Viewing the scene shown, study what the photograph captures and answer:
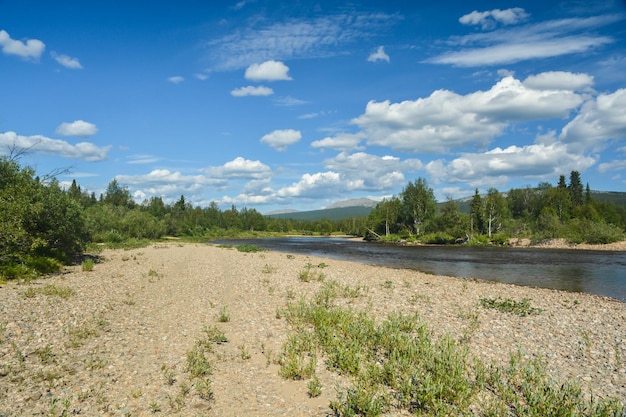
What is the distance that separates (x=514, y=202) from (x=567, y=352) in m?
146

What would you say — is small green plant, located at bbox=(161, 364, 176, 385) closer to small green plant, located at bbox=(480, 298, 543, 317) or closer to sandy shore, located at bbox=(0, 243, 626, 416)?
sandy shore, located at bbox=(0, 243, 626, 416)

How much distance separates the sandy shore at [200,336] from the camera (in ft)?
28.1

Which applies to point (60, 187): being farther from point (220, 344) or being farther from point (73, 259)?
point (220, 344)

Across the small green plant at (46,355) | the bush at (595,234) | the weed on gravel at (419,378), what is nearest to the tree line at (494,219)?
the bush at (595,234)

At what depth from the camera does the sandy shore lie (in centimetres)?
855

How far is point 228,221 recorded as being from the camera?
7106 inches

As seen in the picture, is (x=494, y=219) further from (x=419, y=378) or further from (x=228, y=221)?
(x=228, y=221)

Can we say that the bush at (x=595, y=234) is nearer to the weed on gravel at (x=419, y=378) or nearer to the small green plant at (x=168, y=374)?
the weed on gravel at (x=419, y=378)

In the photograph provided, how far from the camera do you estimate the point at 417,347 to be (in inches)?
446

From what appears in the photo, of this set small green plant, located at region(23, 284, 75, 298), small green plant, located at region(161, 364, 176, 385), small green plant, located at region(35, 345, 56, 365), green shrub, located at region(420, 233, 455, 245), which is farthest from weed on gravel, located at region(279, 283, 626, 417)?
green shrub, located at region(420, 233, 455, 245)

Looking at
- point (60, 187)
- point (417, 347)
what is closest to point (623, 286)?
point (417, 347)

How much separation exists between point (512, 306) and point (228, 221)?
Answer: 169641mm

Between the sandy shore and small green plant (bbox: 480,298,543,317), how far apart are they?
2.00 feet

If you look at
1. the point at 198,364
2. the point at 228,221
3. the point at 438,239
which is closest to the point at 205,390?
the point at 198,364
